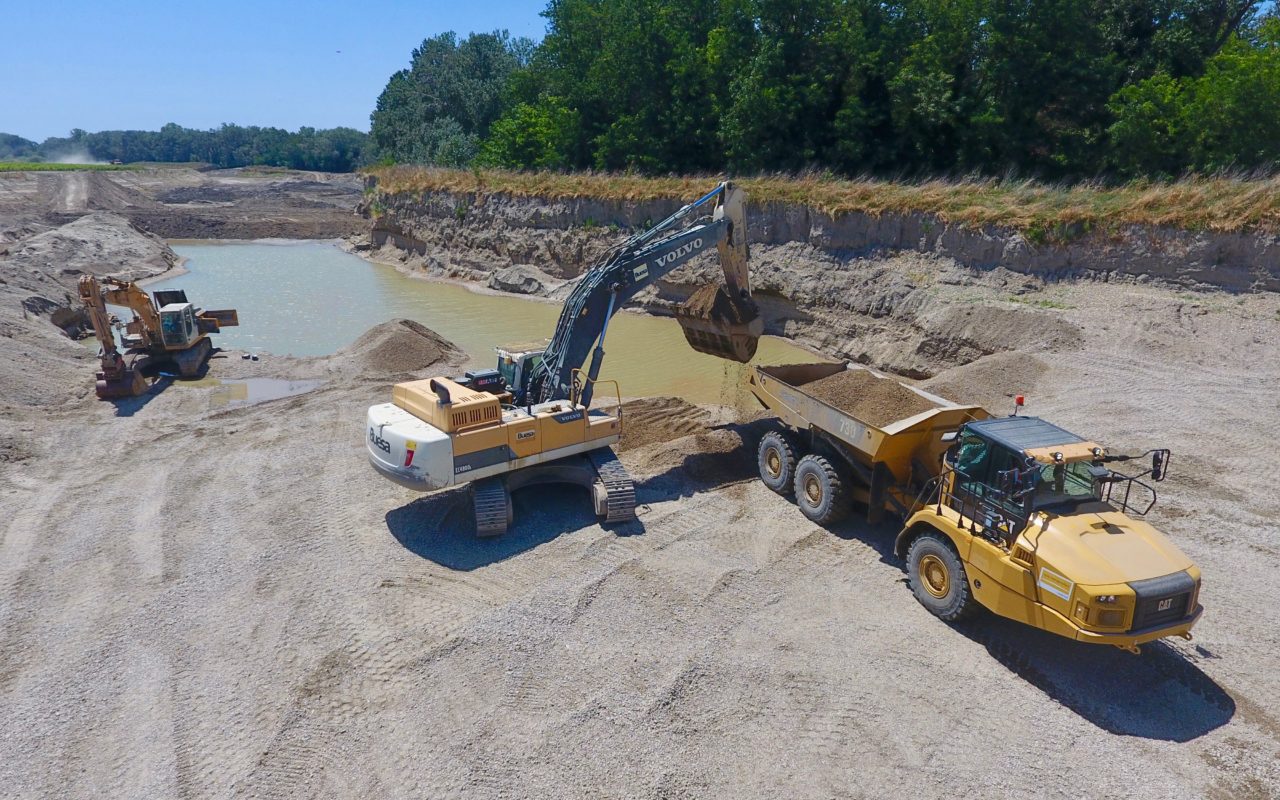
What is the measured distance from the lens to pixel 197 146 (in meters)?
146

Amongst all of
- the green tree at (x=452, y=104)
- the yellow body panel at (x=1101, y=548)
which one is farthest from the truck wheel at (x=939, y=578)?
the green tree at (x=452, y=104)

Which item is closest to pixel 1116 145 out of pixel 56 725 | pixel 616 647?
pixel 616 647

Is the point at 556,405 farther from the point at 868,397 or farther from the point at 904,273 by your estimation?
the point at 904,273

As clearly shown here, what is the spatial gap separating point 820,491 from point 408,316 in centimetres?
1956

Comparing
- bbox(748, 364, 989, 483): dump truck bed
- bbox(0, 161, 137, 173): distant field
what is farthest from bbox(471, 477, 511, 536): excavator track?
bbox(0, 161, 137, 173): distant field

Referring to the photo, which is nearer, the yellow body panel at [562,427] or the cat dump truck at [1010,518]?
the cat dump truck at [1010,518]

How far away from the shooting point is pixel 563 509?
10656mm

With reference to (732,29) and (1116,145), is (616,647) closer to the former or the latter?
(1116,145)

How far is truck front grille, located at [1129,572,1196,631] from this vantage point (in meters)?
6.31

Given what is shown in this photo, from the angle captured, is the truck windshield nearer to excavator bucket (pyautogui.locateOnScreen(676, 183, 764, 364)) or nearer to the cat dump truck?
the cat dump truck

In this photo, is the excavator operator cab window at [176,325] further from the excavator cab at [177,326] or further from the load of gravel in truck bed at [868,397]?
the load of gravel in truck bed at [868,397]

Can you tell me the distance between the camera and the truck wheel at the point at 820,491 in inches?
Result: 383

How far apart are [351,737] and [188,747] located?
1361 mm

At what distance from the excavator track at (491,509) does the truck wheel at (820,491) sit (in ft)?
12.9
